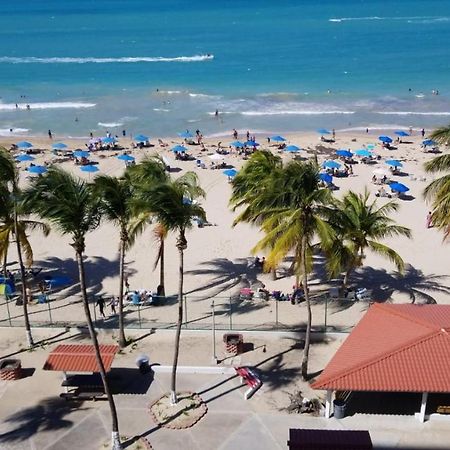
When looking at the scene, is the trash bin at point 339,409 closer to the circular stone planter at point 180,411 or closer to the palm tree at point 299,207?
the palm tree at point 299,207

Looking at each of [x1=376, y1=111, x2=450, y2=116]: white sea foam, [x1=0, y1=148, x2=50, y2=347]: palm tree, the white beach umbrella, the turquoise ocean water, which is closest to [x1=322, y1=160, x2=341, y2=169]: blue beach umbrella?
the white beach umbrella

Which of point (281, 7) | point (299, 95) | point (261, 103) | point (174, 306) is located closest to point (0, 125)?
point (261, 103)

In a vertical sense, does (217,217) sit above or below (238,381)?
above

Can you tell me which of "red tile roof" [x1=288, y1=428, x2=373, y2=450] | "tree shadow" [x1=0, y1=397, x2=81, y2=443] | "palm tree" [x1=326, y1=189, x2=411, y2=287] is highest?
"palm tree" [x1=326, y1=189, x2=411, y2=287]

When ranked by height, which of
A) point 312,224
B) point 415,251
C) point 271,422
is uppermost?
point 312,224

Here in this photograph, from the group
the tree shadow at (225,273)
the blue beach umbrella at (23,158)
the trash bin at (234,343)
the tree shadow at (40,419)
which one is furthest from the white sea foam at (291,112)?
the tree shadow at (40,419)

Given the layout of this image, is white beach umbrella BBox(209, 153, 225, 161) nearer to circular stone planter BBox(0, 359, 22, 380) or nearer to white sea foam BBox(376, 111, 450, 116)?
white sea foam BBox(376, 111, 450, 116)

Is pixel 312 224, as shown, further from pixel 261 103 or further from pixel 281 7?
pixel 281 7
